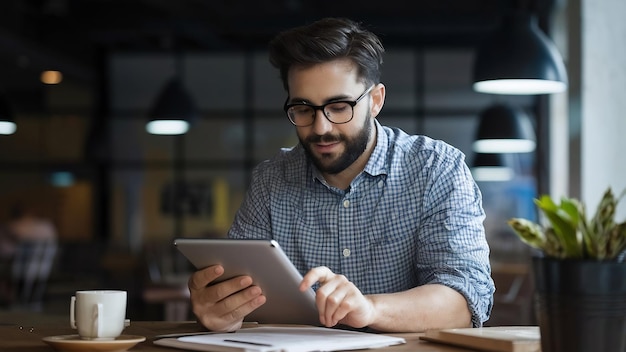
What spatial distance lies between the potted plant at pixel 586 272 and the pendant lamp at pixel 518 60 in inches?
132

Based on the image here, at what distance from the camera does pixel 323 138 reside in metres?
2.57

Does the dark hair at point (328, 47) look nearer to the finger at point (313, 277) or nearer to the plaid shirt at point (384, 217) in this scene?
the plaid shirt at point (384, 217)

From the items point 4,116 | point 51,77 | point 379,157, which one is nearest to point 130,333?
point 379,157

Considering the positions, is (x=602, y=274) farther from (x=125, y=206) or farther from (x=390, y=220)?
(x=125, y=206)

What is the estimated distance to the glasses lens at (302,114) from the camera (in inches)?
101

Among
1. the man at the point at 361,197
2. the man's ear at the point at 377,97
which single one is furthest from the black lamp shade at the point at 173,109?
the man's ear at the point at 377,97

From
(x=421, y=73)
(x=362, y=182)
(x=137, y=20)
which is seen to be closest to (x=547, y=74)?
(x=362, y=182)

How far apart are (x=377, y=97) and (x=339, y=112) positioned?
26 cm

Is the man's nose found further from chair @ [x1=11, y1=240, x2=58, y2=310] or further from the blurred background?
chair @ [x1=11, y1=240, x2=58, y2=310]

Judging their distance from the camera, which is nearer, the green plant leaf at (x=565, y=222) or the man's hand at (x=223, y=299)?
the green plant leaf at (x=565, y=222)

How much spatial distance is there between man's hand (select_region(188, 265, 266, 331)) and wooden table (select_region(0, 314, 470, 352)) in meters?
0.08

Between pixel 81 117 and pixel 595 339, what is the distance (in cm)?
1332

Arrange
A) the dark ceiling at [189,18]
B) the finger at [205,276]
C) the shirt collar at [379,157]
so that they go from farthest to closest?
the dark ceiling at [189,18] → the shirt collar at [379,157] → the finger at [205,276]

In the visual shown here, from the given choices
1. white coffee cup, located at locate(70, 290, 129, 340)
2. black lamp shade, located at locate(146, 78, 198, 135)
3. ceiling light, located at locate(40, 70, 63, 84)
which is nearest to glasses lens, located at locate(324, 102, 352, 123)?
white coffee cup, located at locate(70, 290, 129, 340)
